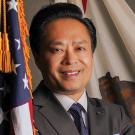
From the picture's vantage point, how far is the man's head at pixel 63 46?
4.19ft

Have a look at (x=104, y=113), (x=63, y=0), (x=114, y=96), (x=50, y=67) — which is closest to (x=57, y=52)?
(x=50, y=67)

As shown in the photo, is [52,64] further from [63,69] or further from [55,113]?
[55,113]

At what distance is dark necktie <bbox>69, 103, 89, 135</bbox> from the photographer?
1.29 meters

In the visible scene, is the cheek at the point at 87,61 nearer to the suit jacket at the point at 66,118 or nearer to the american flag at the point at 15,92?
the suit jacket at the point at 66,118

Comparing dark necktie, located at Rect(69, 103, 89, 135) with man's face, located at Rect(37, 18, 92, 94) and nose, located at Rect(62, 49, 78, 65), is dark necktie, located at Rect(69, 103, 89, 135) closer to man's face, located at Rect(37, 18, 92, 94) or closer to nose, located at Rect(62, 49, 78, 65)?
man's face, located at Rect(37, 18, 92, 94)

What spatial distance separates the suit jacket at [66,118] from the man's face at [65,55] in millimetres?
59

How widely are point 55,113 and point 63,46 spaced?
238 mm

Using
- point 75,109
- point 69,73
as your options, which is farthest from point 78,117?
point 69,73

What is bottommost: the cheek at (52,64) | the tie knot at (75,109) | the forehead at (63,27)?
the tie knot at (75,109)

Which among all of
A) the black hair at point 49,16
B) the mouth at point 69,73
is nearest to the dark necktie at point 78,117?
the mouth at point 69,73

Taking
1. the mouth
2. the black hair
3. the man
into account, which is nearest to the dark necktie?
the man

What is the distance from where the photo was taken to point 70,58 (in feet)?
4.15

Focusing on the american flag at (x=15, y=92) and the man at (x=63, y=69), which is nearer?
the american flag at (x=15, y=92)

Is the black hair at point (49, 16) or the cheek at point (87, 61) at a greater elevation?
the black hair at point (49, 16)
